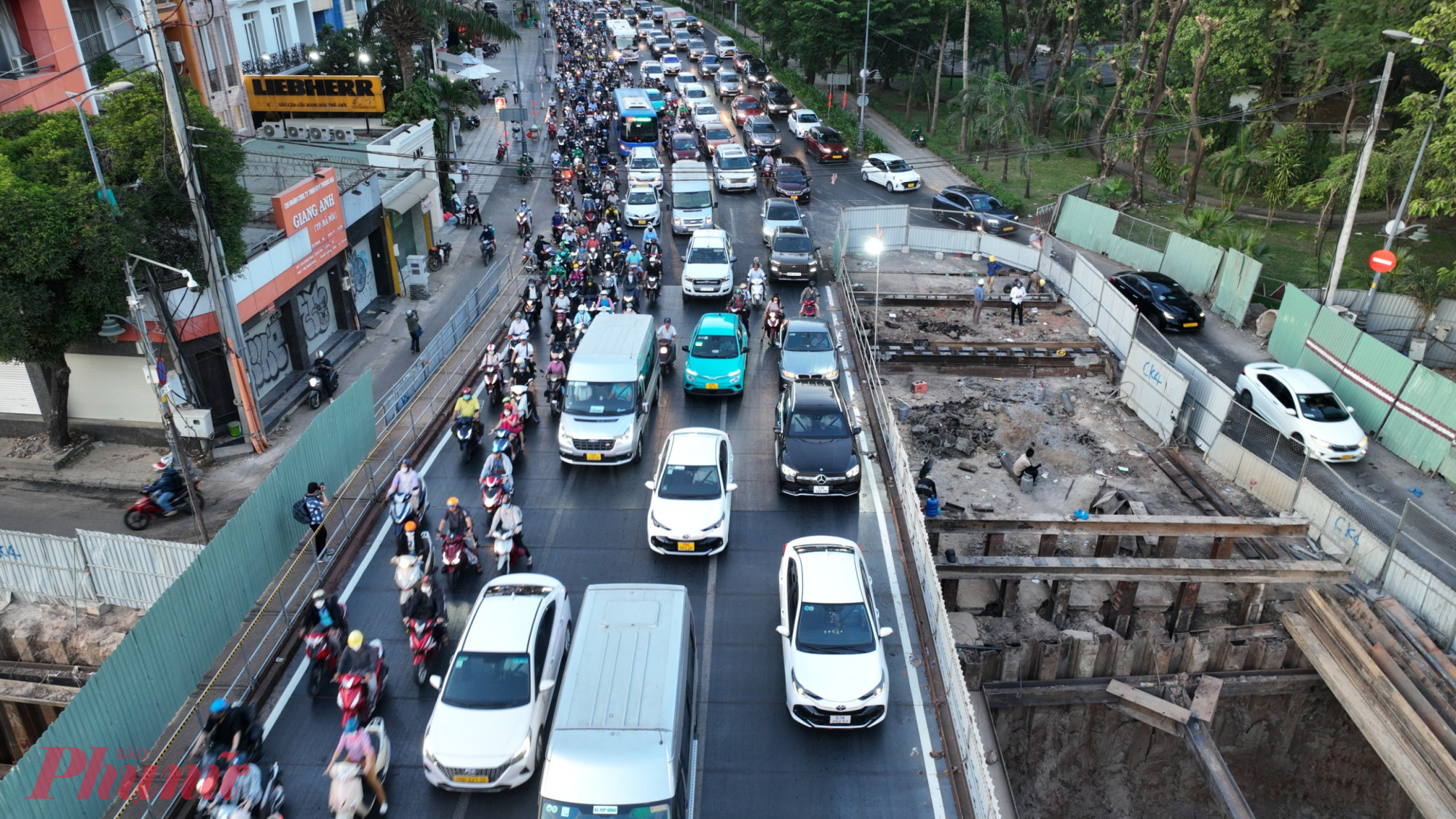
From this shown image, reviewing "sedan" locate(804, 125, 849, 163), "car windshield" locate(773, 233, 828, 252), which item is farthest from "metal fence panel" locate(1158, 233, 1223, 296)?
"sedan" locate(804, 125, 849, 163)

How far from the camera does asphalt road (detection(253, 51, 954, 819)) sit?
11.9 meters

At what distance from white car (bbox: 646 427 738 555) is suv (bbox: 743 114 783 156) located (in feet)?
116

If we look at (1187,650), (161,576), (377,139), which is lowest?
(1187,650)

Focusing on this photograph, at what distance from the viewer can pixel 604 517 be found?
720 inches

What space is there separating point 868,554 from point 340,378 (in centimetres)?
1808

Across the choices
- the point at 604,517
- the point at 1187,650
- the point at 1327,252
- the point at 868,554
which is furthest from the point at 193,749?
the point at 1327,252

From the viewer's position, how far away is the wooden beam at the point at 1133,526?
18188 mm

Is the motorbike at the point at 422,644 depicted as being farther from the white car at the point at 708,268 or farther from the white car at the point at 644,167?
the white car at the point at 644,167

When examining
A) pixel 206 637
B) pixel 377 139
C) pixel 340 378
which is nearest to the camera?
pixel 206 637

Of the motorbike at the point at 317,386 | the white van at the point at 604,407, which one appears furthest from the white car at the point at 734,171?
the white van at the point at 604,407

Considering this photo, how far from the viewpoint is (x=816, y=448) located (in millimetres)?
18719

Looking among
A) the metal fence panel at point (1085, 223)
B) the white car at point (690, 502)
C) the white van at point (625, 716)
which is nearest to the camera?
the white van at point (625, 716)

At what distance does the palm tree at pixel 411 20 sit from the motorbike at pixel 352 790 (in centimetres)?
3346

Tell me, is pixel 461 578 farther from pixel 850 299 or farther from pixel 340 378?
pixel 850 299
